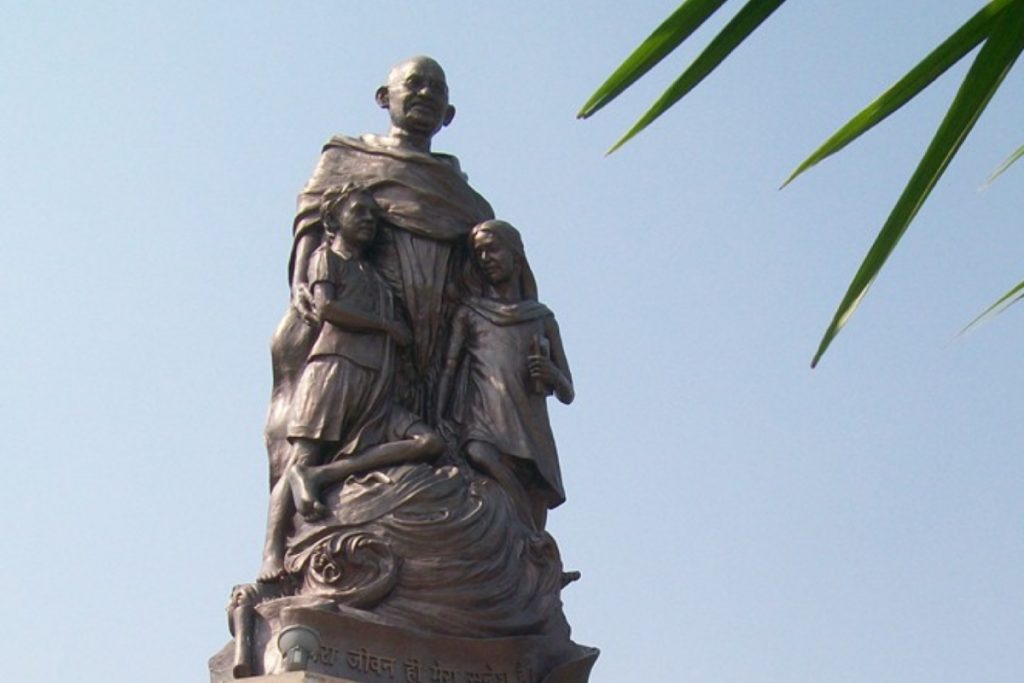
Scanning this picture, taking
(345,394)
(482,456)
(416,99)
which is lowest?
(482,456)

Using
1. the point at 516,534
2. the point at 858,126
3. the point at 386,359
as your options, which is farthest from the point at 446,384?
the point at 858,126

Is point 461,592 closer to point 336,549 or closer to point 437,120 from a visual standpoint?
point 336,549

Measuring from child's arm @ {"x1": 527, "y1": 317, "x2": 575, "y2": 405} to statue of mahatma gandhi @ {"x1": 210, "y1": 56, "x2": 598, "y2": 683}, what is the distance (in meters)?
0.01

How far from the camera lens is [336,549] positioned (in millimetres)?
7684

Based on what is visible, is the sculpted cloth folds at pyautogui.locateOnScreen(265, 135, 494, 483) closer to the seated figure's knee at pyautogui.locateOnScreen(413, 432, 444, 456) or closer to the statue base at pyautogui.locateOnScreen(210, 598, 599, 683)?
the seated figure's knee at pyautogui.locateOnScreen(413, 432, 444, 456)

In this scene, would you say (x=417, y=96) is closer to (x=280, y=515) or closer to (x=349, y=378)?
(x=349, y=378)

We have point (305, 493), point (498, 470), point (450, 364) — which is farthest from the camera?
point (450, 364)

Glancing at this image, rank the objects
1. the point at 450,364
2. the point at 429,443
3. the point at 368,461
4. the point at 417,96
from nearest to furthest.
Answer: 1. the point at 368,461
2. the point at 429,443
3. the point at 450,364
4. the point at 417,96

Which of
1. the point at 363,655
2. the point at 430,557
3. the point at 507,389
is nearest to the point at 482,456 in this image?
the point at 507,389

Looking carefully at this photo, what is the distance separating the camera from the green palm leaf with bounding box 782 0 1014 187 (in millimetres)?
1897

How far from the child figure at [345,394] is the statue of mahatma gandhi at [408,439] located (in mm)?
10

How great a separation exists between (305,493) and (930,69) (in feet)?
20.6

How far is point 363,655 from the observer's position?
7426 mm

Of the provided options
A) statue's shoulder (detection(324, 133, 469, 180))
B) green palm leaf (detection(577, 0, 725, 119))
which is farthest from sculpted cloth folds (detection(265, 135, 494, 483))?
Result: green palm leaf (detection(577, 0, 725, 119))
